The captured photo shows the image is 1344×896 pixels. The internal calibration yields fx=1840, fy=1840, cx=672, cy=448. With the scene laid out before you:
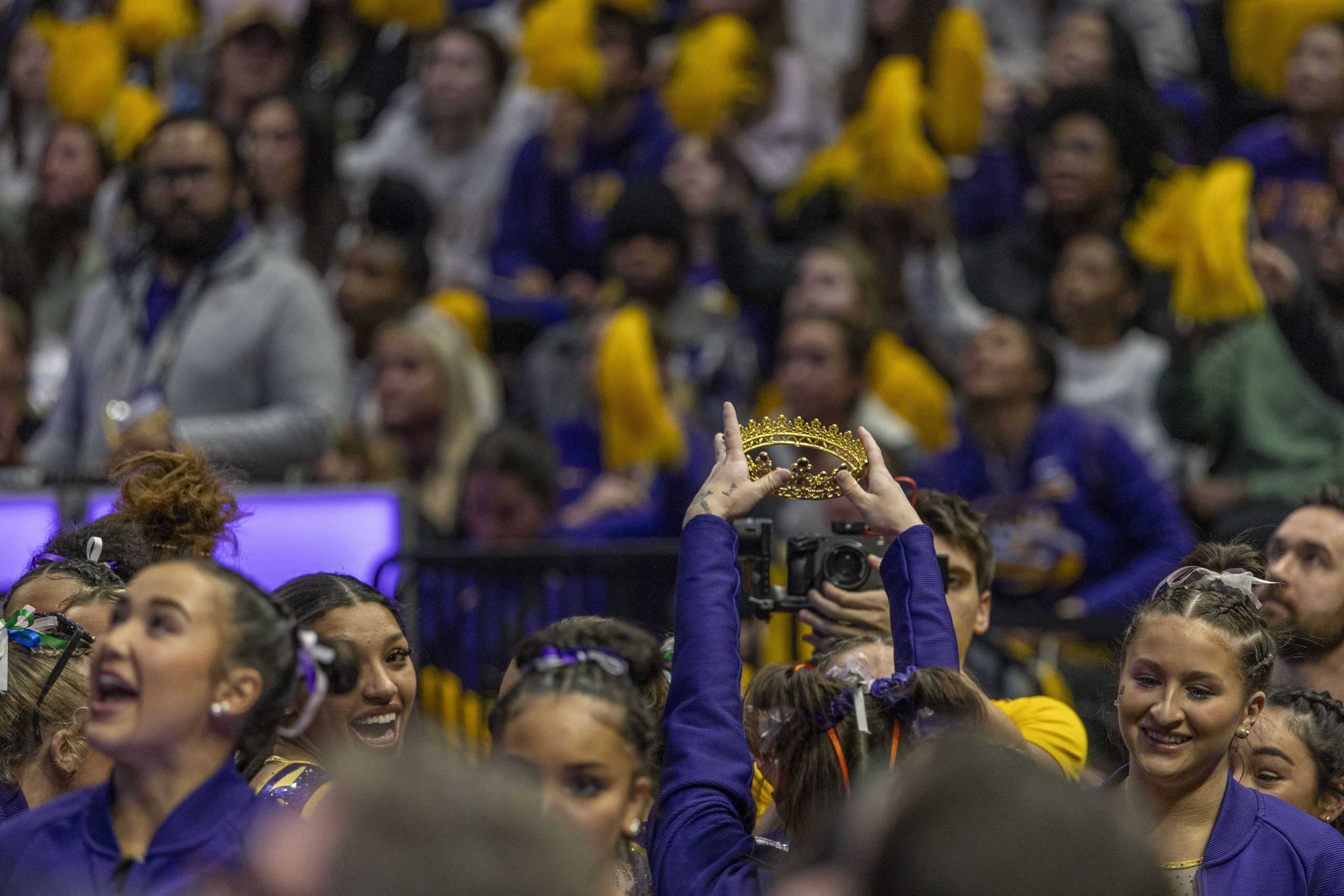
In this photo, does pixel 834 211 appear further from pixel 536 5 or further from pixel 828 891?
pixel 828 891

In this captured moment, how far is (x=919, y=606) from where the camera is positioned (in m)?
3.37

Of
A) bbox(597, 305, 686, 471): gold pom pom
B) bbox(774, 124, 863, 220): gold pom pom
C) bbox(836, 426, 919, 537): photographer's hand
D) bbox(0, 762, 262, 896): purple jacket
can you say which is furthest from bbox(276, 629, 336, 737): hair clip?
bbox(774, 124, 863, 220): gold pom pom

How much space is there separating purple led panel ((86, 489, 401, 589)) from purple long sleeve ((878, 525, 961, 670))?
286 cm

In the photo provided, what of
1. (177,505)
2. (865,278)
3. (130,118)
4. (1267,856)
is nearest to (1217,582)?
(1267,856)

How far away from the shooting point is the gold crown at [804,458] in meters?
3.55

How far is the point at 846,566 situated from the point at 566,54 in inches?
223

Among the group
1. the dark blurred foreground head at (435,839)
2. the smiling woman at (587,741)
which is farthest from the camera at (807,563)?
the dark blurred foreground head at (435,839)

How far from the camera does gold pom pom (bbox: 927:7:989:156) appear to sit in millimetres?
8609

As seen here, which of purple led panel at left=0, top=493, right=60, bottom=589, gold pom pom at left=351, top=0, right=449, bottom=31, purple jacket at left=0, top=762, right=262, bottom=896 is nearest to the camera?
purple jacket at left=0, top=762, right=262, bottom=896

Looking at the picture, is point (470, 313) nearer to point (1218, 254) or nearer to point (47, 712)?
point (1218, 254)

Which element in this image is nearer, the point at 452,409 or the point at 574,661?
the point at 574,661

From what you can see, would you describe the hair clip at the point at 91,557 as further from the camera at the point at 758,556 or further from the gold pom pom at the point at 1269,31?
the gold pom pom at the point at 1269,31

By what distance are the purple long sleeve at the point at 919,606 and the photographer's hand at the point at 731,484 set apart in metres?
0.14

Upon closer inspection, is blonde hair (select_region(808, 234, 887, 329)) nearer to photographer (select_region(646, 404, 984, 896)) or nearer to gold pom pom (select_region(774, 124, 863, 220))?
gold pom pom (select_region(774, 124, 863, 220))
